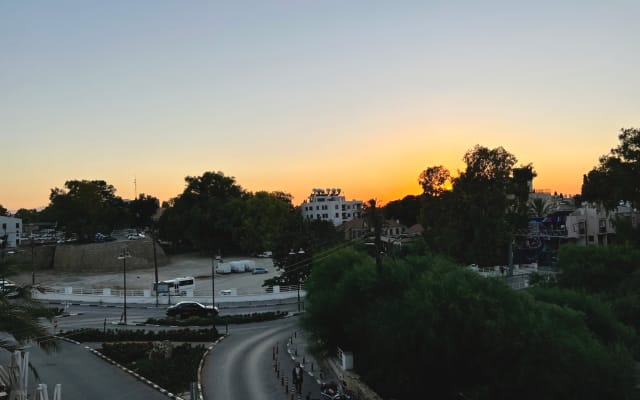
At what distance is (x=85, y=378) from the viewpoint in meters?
24.2

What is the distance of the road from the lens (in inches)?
853

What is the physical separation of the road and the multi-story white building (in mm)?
116017

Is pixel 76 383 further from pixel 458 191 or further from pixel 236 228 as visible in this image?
pixel 236 228

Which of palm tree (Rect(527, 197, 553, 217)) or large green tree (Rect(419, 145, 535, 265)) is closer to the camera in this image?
large green tree (Rect(419, 145, 535, 265))

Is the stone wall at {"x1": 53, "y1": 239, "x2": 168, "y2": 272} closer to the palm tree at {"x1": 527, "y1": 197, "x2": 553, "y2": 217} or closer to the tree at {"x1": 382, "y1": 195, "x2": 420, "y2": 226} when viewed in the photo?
the palm tree at {"x1": 527, "y1": 197, "x2": 553, "y2": 217}

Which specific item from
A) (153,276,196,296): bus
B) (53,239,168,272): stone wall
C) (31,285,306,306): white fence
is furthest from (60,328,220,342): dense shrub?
(53,239,168,272): stone wall

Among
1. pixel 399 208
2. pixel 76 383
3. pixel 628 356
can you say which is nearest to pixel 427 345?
pixel 628 356

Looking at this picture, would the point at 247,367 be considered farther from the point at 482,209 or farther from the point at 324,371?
the point at 482,209

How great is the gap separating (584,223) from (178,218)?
63493mm

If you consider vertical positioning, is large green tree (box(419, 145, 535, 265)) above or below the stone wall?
above

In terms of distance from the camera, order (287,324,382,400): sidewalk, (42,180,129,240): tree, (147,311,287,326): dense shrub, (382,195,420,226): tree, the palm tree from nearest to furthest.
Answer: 1. (287,324,382,400): sidewalk
2. (147,311,287,326): dense shrub
3. the palm tree
4. (42,180,129,240): tree
5. (382,195,420,226): tree

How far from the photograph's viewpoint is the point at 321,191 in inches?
5915

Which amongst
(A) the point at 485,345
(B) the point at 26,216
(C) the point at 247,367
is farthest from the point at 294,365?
(B) the point at 26,216

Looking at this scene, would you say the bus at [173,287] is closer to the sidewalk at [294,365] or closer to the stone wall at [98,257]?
the sidewalk at [294,365]
